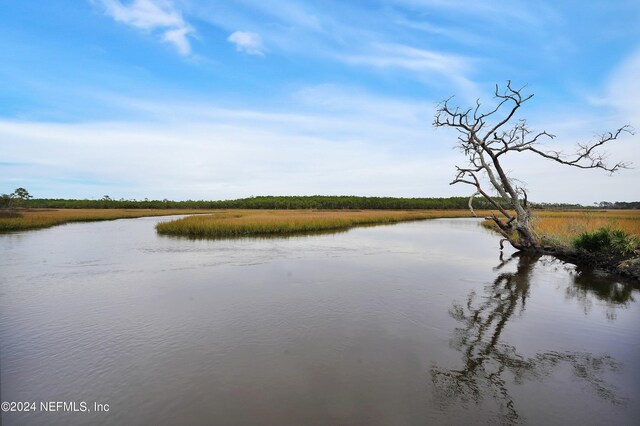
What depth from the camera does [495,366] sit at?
6.32 metres

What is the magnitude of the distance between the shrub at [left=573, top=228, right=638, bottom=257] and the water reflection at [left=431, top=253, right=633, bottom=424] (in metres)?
5.38

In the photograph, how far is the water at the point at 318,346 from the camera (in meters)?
5.02

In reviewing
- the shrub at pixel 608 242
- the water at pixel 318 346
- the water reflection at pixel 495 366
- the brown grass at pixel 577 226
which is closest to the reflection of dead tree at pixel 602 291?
the water at pixel 318 346

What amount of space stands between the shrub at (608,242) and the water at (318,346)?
153cm

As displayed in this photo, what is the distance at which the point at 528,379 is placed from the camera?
19.2 feet

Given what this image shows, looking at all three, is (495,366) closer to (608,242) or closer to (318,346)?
(318,346)

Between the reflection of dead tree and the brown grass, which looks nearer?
the reflection of dead tree

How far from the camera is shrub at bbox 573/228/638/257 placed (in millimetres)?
14531

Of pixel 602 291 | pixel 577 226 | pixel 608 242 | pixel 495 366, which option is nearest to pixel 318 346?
pixel 495 366

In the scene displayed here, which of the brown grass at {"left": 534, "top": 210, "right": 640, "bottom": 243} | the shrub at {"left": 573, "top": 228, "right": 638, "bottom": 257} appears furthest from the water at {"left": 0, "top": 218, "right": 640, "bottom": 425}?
the brown grass at {"left": 534, "top": 210, "right": 640, "bottom": 243}

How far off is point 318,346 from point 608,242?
49.5 feet

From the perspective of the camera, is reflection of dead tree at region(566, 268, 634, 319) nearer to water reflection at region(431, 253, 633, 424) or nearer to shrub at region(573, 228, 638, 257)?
water reflection at region(431, 253, 633, 424)

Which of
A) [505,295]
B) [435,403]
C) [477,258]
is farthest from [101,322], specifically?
[477,258]

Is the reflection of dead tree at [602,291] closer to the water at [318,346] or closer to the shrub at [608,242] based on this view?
the water at [318,346]
